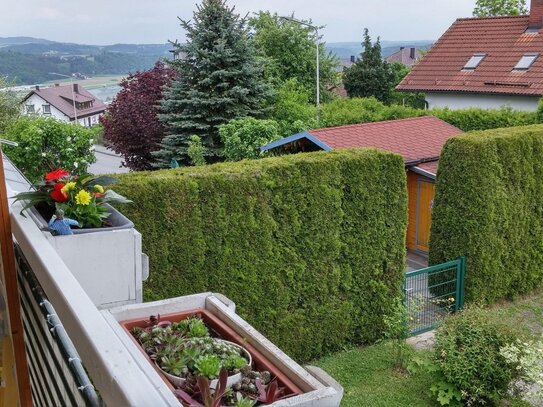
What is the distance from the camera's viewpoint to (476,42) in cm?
2112

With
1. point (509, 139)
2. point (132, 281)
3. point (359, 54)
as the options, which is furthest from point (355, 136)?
point (359, 54)

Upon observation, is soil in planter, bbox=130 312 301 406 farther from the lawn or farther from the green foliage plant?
the green foliage plant

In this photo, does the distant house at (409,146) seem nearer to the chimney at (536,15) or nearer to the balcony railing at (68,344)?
the chimney at (536,15)

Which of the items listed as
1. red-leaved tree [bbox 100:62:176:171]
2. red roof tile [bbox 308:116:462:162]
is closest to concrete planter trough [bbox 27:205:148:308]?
red roof tile [bbox 308:116:462:162]

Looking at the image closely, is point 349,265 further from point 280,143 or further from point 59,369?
point 59,369

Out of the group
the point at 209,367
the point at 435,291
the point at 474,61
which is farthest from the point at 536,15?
the point at 209,367

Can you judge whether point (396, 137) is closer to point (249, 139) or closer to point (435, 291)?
point (249, 139)

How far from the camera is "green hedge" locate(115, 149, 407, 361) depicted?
6.36 metres

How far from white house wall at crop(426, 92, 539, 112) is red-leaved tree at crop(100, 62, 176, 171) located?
30.6ft

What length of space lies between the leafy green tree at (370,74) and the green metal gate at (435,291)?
23.3 meters

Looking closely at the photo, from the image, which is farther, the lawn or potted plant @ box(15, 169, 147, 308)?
the lawn

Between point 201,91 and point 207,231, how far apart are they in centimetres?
1045

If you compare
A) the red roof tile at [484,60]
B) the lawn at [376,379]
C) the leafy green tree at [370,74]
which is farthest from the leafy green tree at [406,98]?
the lawn at [376,379]

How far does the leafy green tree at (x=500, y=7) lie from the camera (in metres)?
30.3
